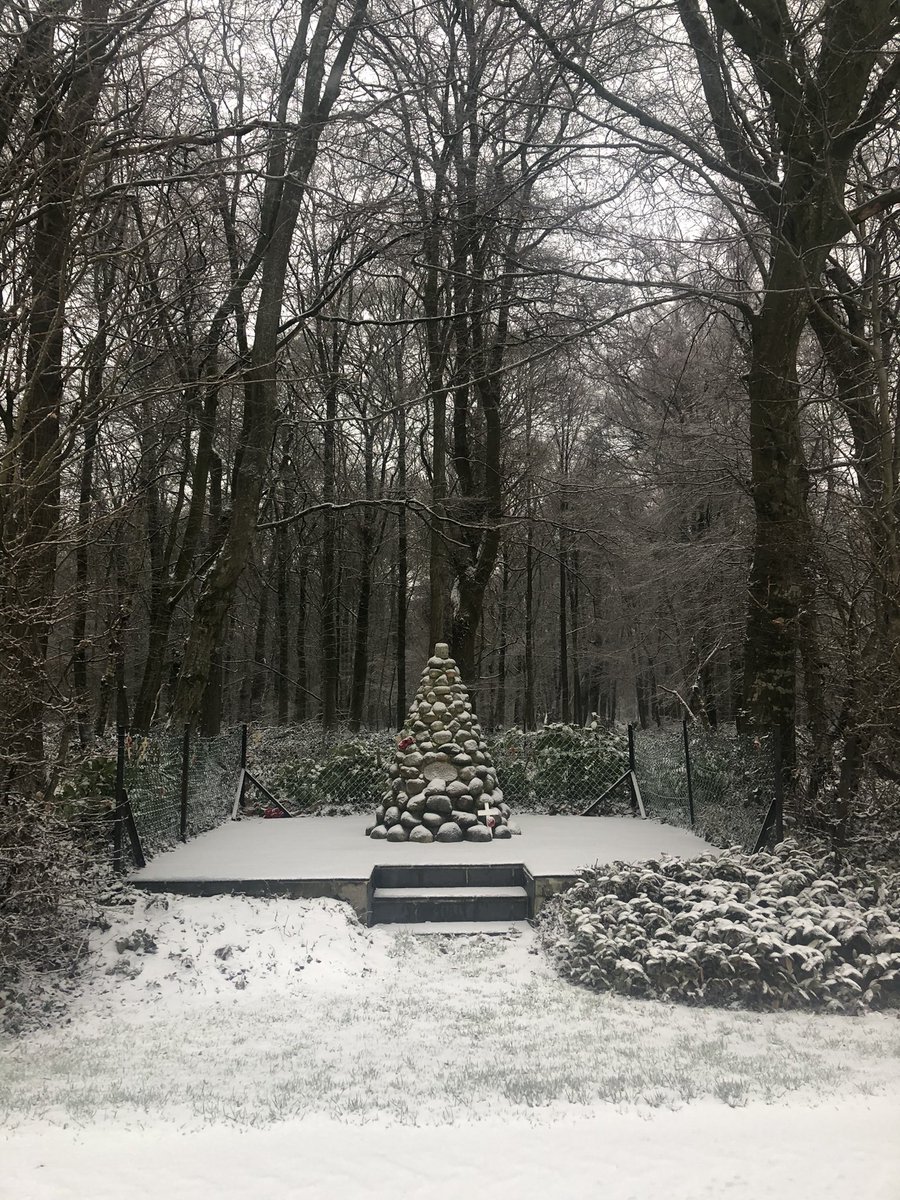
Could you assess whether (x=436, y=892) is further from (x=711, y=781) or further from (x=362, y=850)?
(x=711, y=781)

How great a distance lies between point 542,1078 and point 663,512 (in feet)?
49.1

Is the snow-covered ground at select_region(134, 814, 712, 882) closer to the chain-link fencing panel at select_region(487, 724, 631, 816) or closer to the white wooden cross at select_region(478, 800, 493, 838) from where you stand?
the white wooden cross at select_region(478, 800, 493, 838)

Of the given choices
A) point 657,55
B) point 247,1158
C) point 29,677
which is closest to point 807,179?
point 657,55

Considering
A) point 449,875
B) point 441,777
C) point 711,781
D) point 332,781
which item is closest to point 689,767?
point 711,781

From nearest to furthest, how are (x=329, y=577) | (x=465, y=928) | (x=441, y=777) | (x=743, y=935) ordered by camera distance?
(x=743, y=935)
(x=465, y=928)
(x=441, y=777)
(x=329, y=577)

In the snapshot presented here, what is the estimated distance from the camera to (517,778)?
13039 millimetres

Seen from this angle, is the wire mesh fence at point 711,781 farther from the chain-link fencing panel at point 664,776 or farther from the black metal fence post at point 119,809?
the black metal fence post at point 119,809

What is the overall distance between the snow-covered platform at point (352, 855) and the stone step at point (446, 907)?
0.14 metres

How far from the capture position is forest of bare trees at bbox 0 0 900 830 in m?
5.29

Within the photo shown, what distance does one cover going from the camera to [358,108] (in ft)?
34.0

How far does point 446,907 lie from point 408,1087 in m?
3.64

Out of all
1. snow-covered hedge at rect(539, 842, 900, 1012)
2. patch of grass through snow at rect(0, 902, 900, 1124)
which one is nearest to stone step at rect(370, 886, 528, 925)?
snow-covered hedge at rect(539, 842, 900, 1012)

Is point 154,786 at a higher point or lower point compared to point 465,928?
higher

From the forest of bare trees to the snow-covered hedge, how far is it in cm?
123
